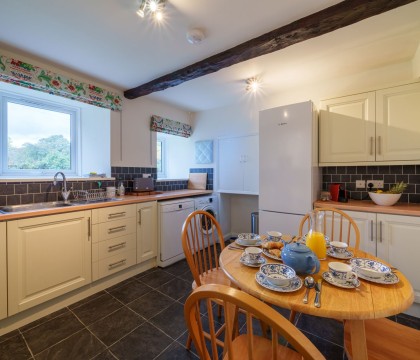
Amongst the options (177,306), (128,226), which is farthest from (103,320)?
(128,226)

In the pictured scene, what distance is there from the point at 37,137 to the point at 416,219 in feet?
12.7

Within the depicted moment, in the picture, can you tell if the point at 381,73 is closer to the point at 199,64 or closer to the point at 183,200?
the point at 199,64

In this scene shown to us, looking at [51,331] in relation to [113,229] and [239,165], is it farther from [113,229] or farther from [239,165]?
[239,165]

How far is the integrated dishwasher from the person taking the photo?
2.57 metres

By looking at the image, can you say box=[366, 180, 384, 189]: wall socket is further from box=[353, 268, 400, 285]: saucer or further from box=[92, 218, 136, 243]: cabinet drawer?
box=[92, 218, 136, 243]: cabinet drawer

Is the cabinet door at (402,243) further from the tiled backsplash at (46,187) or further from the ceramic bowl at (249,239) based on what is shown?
the tiled backsplash at (46,187)

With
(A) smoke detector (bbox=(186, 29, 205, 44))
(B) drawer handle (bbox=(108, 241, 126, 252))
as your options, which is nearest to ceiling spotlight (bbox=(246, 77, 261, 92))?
(A) smoke detector (bbox=(186, 29, 205, 44))

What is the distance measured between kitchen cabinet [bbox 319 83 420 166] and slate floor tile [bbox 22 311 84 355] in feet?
9.10

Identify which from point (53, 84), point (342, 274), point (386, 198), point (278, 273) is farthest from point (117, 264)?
point (386, 198)

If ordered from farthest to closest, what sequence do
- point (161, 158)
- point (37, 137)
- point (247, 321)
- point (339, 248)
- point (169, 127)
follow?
point (161, 158) < point (169, 127) < point (37, 137) < point (339, 248) < point (247, 321)

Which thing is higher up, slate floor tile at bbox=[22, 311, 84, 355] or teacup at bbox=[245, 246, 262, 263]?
teacup at bbox=[245, 246, 262, 263]

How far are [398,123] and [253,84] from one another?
1.53m

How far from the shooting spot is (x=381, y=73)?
7.22 feet

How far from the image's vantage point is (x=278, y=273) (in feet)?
3.13
